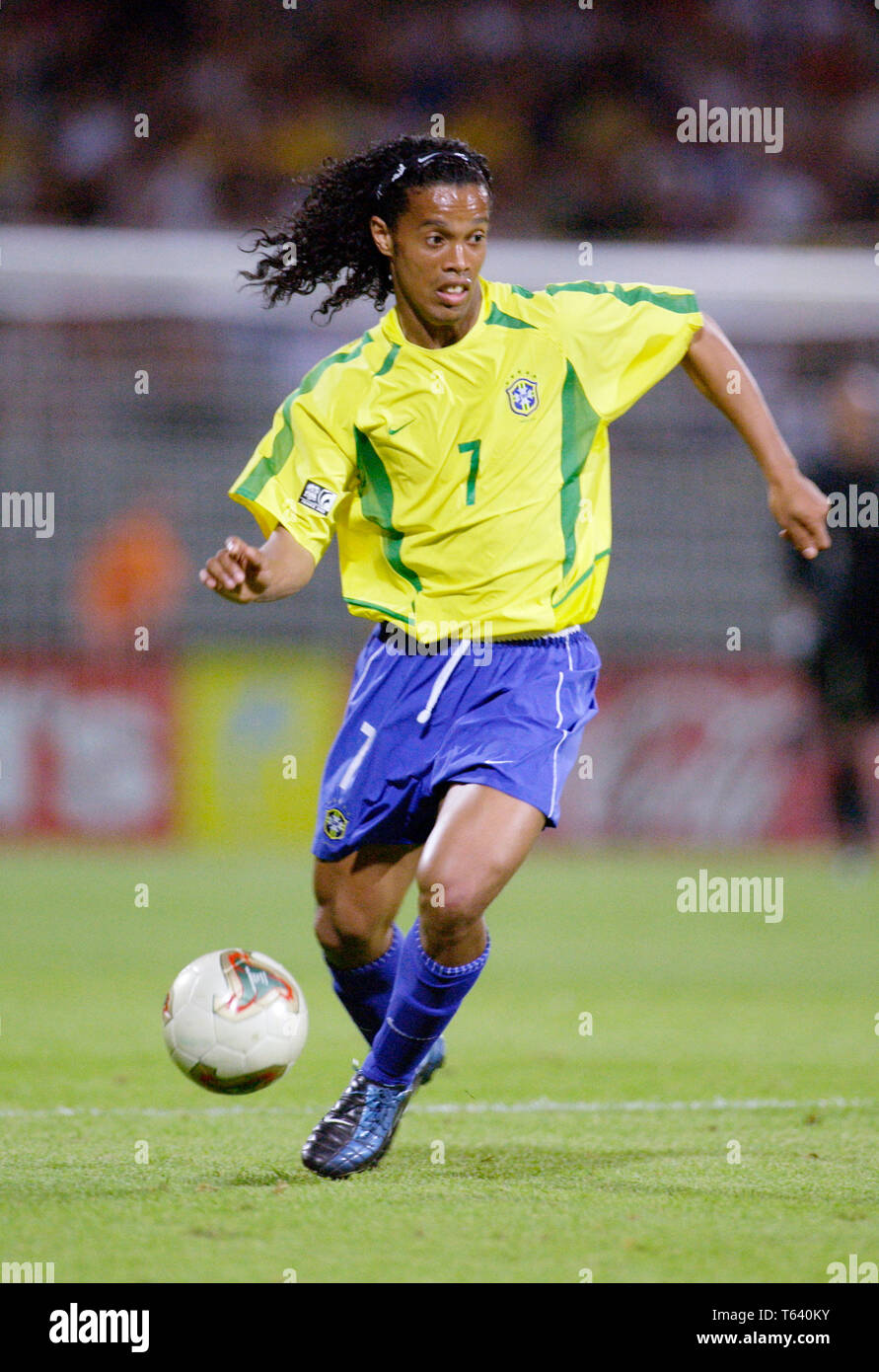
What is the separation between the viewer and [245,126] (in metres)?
16.8

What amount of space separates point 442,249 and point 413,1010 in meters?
1.80

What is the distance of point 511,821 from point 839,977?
152 inches

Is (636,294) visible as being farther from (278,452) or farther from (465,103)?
(465,103)

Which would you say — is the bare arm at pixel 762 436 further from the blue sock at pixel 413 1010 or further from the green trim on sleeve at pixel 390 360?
the blue sock at pixel 413 1010

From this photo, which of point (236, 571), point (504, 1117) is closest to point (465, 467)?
point (236, 571)

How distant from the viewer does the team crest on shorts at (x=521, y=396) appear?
4332 mm

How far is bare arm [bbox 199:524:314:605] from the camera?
3.80 meters

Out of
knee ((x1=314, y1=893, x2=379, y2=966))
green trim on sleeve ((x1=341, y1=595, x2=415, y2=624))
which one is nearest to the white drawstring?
green trim on sleeve ((x1=341, y1=595, x2=415, y2=624))

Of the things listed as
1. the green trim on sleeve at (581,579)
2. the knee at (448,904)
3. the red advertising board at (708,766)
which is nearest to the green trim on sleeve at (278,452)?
the green trim on sleeve at (581,579)

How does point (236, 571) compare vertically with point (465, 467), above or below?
below

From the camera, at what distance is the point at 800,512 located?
4.29 metres

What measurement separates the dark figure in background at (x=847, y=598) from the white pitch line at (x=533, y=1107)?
6.65 m
